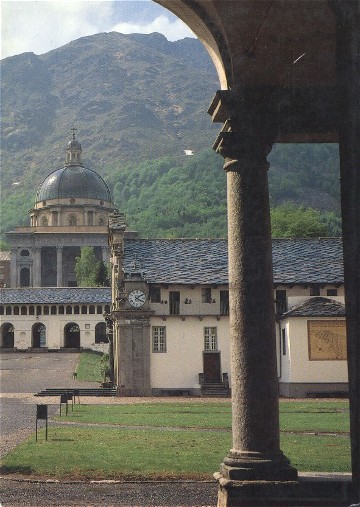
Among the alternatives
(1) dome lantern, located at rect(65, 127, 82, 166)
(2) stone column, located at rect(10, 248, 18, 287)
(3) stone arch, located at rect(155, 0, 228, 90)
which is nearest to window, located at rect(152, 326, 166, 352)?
(3) stone arch, located at rect(155, 0, 228, 90)

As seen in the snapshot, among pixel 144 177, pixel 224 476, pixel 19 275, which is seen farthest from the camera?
pixel 144 177

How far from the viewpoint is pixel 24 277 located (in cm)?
12238

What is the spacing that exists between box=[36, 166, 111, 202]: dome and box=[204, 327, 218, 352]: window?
81242 mm

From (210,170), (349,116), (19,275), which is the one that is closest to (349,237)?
(349,116)

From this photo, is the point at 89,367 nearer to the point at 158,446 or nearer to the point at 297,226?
the point at 297,226

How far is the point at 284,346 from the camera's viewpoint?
40.2 m

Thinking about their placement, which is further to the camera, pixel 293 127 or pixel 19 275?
pixel 19 275

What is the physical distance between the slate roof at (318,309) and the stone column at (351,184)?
1196 inches

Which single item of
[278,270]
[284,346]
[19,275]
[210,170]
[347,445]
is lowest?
[347,445]

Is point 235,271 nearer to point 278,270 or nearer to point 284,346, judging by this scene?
point 284,346

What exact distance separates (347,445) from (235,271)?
883cm

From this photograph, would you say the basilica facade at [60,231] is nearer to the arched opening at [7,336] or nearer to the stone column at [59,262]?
the stone column at [59,262]

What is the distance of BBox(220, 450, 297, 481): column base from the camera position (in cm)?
900

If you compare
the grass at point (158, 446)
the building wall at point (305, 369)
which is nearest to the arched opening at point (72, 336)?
the building wall at point (305, 369)
